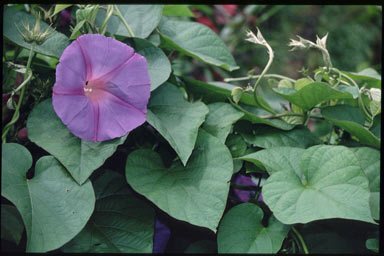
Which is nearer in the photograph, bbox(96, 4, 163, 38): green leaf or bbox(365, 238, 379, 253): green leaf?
bbox(365, 238, 379, 253): green leaf

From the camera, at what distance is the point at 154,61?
2.46 feet

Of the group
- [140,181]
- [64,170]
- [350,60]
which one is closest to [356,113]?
[140,181]

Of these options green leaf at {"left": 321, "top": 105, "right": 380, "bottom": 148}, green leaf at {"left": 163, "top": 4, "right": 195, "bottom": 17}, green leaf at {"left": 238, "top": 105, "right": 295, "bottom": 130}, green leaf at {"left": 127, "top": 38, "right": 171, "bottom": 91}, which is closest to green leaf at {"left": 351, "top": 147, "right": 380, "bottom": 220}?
green leaf at {"left": 321, "top": 105, "right": 380, "bottom": 148}

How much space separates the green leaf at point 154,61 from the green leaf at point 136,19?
0.09ft

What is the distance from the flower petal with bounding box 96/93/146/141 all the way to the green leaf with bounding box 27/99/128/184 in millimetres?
13

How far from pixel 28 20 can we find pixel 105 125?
25 cm

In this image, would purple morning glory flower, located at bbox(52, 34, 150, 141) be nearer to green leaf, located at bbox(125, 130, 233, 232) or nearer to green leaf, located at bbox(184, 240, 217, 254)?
green leaf, located at bbox(125, 130, 233, 232)

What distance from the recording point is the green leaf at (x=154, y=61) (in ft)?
2.35

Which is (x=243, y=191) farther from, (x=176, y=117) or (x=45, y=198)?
(x=45, y=198)

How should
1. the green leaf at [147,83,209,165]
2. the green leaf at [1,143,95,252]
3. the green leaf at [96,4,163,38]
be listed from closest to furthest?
the green leaf at [1,143,95,252], the green leaf at [147,83,209,165], the green leaf at [96,4,163,38]

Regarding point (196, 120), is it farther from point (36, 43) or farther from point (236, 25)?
point (236, 25)

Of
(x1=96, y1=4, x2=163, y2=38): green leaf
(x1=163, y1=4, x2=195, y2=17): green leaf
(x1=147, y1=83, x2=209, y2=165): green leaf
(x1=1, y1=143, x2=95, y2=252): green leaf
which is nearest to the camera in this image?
(x1=1, y1=143, x2=95, y2=252): green leaf

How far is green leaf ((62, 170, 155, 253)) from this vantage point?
63 centimetres

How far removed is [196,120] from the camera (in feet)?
2.34
